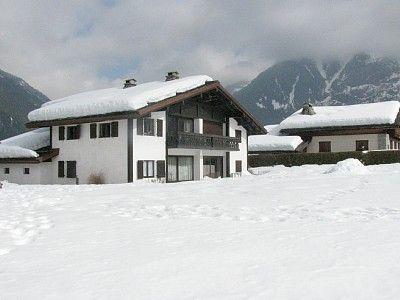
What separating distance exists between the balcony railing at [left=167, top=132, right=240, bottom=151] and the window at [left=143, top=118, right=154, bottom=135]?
155 cm

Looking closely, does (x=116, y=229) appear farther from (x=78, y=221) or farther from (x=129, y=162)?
(x=129, y=162)

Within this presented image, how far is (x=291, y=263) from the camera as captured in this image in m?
5.45

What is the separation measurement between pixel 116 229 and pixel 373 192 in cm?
934

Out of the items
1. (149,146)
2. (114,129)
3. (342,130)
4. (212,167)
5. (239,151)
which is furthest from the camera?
(342,130)

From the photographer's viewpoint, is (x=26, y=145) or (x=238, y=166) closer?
(x=26, y=145)

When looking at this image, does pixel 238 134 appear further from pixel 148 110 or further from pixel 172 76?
pixel 148 110

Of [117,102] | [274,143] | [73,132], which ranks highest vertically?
[117,102]

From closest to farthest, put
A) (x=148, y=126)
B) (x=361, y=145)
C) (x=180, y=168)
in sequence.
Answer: (x=148, y=126)
(x=180, y=168)
(x=361, y=145)

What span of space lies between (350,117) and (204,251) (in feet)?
138

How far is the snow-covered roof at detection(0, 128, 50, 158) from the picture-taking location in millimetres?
27631

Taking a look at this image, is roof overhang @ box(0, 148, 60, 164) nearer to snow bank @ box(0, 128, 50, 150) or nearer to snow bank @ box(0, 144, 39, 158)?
snow bank @ box(0, 144, 39, 158)

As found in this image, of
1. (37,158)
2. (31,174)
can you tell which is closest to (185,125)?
(37,158)

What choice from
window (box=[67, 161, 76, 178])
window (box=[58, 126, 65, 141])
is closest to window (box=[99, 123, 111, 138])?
window (box=[67, 161, 76, 178])

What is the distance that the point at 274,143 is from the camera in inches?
1713
